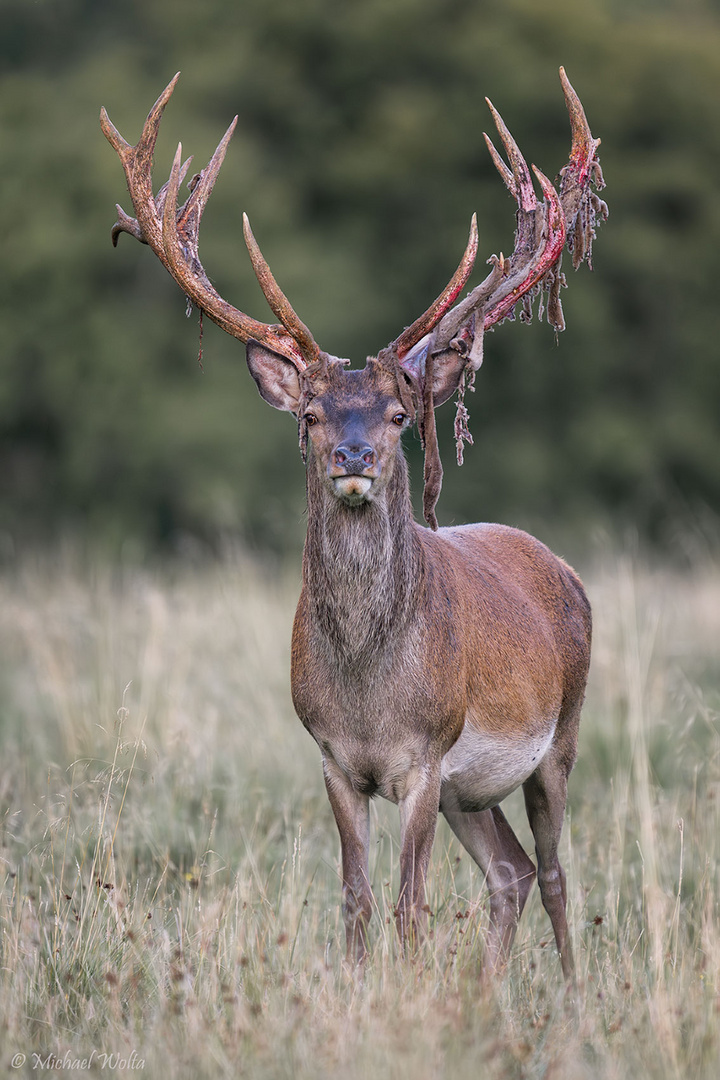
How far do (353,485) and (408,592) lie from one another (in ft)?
1.58

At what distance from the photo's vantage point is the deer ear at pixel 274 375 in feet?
14.9

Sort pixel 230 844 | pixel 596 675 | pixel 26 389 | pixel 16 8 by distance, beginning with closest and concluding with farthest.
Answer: pixel 230 844 → pixel 596 675 → pixel 26 389 → pixel 16 8

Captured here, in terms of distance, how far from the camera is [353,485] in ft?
13.2

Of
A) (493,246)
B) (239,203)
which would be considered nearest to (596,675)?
(493,246)

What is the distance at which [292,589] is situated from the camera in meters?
10.3

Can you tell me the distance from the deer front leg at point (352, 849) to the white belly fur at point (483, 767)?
29 cm

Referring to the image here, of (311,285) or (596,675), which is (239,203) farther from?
(596,675)

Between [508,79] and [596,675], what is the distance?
51.7 ft

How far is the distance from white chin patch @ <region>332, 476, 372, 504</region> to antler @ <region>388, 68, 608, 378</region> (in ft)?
1.78

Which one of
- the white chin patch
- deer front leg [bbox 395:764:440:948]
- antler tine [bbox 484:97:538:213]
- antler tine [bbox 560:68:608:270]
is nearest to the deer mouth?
the white chin patch

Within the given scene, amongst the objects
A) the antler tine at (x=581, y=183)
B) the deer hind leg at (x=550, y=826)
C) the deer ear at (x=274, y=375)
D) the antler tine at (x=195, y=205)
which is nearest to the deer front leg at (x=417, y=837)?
the deer hind leg at (x=550, y=826)

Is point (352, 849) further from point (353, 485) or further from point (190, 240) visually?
point (190, 240)

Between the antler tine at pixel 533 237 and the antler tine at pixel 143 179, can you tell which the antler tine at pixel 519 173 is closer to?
the antler tine at pixel 533 237

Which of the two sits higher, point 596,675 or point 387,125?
point 387,125
